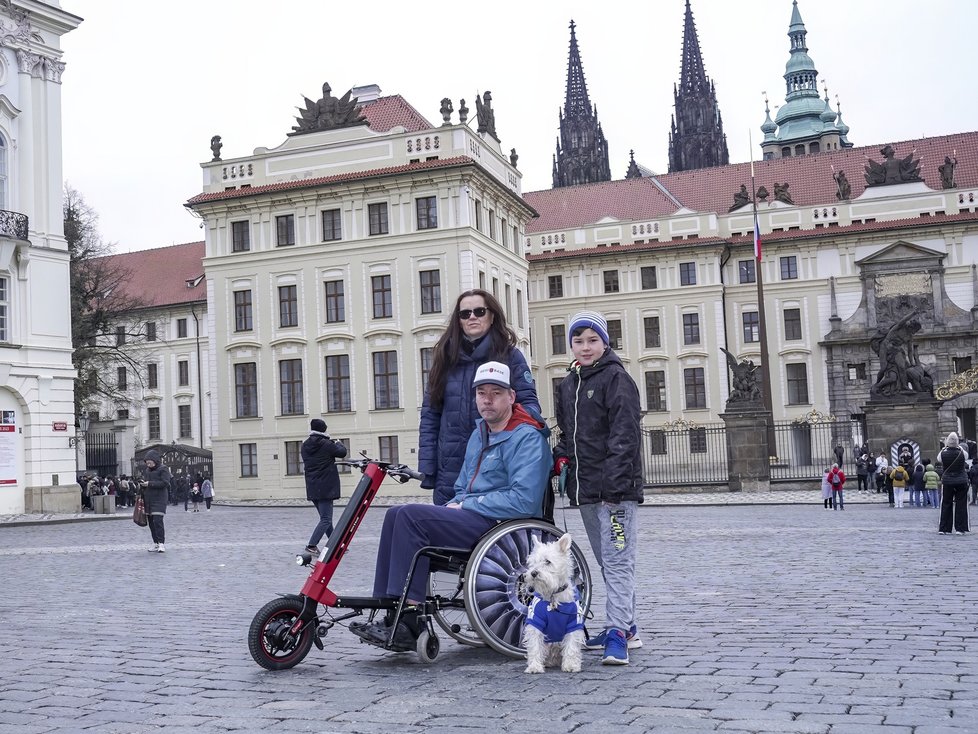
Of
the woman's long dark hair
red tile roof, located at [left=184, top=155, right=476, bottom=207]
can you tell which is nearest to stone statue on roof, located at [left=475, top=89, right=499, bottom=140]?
red tile roof, located at [left=184, top=155, right=476, bottom=207]

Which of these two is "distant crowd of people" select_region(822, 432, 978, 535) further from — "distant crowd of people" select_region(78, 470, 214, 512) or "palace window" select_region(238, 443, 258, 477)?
"palace window" select_region(238, 443, 258, 477)

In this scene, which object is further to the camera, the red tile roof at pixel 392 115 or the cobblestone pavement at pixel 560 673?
the red tile roof at pixel 392 115

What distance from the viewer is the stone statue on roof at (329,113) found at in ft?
147

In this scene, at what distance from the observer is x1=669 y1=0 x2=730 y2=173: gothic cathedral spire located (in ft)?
308

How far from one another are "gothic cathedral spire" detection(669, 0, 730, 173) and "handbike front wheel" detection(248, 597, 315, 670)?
90247 mm

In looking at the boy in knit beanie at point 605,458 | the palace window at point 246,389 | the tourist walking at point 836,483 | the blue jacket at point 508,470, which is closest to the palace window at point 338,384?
the palace window at point 246,389

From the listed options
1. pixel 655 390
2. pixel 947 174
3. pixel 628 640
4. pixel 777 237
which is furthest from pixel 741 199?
pixel 628 640

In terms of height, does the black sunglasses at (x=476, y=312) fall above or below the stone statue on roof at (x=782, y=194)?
below

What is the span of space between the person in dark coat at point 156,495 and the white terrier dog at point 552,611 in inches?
453

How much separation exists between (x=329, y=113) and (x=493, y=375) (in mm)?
41019

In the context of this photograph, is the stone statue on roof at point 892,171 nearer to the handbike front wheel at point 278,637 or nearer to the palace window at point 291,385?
→ the palace window at point 291,385

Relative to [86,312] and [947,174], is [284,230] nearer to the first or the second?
[86,312]

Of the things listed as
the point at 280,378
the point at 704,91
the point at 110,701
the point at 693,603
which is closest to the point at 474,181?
the point at 280,378

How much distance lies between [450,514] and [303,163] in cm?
4091
